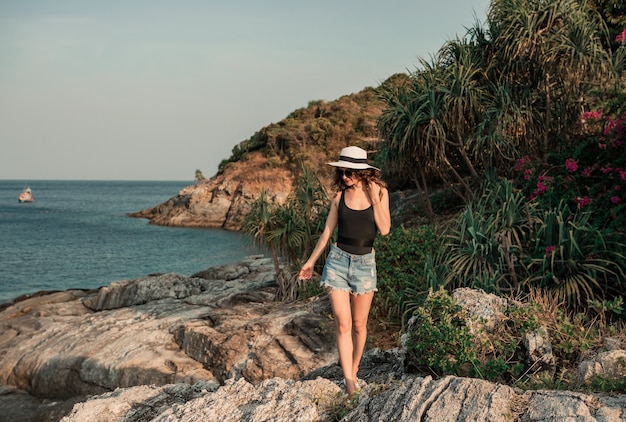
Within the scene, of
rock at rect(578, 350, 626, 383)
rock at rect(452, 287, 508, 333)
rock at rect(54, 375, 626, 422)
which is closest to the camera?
rock at rect(54, 375, 626, 422)

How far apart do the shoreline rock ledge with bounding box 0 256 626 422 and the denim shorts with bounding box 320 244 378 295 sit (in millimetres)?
730

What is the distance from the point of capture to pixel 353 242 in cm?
429

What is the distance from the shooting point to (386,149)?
1209 cm

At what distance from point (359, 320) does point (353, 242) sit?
68 centimetres

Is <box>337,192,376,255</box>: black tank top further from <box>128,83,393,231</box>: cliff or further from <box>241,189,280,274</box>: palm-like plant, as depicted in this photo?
<box>128,83,393,231</box>: cliff

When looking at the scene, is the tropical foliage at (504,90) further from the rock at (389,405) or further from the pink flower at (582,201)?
the rock at (389,405)

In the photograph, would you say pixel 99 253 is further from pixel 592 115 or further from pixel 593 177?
pixel 593 177

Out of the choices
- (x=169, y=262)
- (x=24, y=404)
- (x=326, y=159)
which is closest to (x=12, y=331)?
(x=24, y=404)

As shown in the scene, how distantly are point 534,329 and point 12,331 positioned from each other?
11539 mm

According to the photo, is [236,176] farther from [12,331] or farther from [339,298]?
[339,298]

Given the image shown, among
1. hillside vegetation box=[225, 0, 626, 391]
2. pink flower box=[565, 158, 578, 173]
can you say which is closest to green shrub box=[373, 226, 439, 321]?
hillside vegetation box=[225, 0, 626, 391]

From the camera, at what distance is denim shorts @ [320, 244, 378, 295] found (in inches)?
168

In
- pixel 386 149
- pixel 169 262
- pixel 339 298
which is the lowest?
pixel 169 262

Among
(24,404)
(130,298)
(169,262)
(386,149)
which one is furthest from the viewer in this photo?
(169,262)
